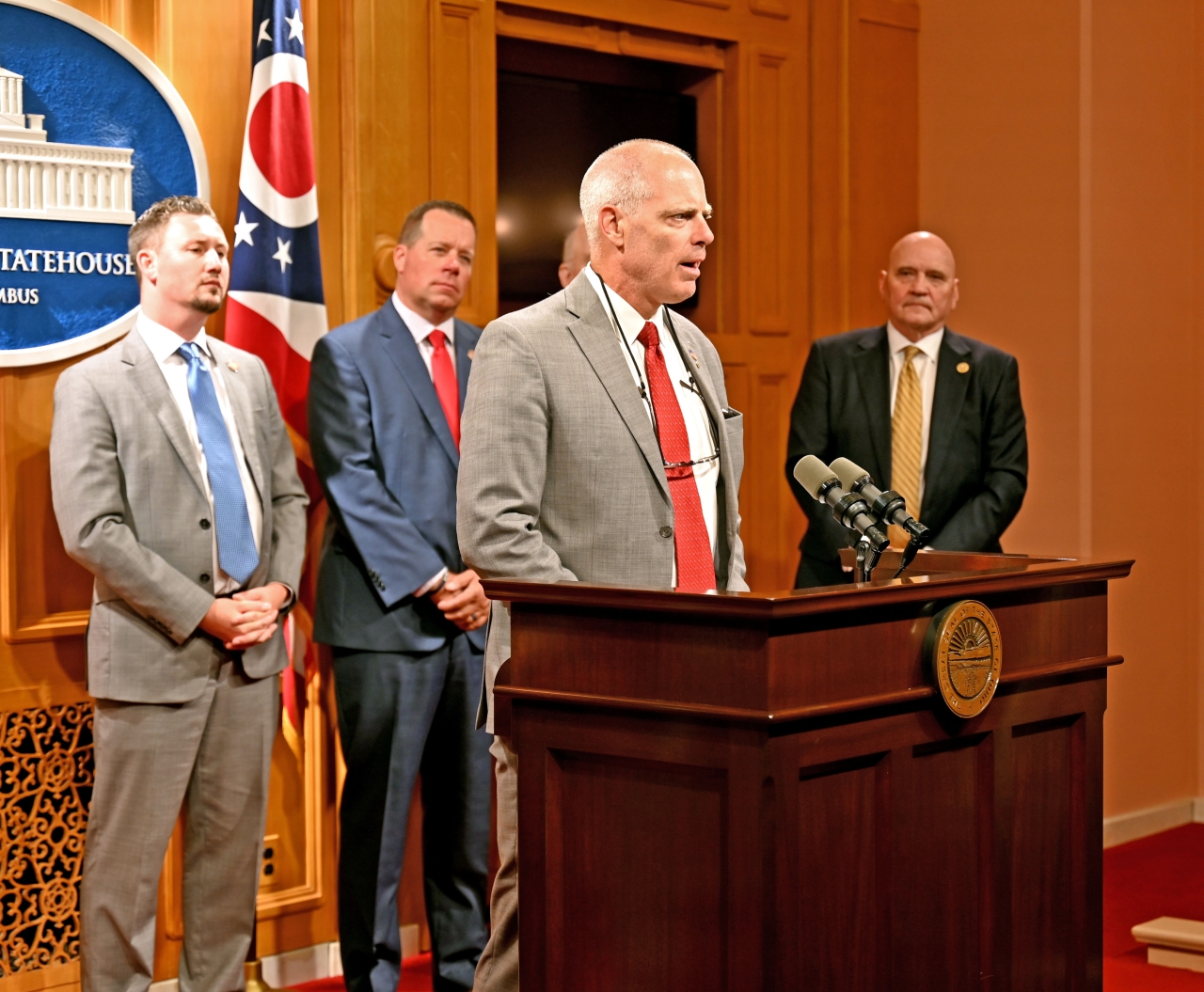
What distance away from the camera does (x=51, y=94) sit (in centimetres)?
376

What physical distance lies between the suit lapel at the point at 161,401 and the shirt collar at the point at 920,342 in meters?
2.10

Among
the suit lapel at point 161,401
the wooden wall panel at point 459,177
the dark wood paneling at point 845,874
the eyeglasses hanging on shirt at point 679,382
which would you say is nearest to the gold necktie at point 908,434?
the wooden wall panel at point 459,177

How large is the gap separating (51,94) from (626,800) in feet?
8.27

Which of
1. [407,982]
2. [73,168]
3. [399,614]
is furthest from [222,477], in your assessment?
[407,982]

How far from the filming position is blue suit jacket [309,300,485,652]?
384cm

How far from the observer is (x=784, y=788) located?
2.07 m

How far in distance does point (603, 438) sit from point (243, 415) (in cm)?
140

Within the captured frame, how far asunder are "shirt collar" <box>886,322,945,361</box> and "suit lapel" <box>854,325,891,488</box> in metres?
0.02

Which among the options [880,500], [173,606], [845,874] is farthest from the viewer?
[173,606]

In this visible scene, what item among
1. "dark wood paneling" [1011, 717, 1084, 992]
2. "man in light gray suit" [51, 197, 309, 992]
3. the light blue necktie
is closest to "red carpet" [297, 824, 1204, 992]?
"man in light gray suit" [51, 197, 309, 992]

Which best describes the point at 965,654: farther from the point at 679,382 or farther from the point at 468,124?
the point at 468,124

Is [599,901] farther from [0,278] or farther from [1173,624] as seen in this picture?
[1173,624]

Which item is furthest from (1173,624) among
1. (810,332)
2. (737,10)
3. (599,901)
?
(599,901)

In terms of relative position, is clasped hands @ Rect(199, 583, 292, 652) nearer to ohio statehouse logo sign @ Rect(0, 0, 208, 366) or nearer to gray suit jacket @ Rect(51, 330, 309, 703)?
gray suit jacket @ Rect(51, 330, 309, 703)
